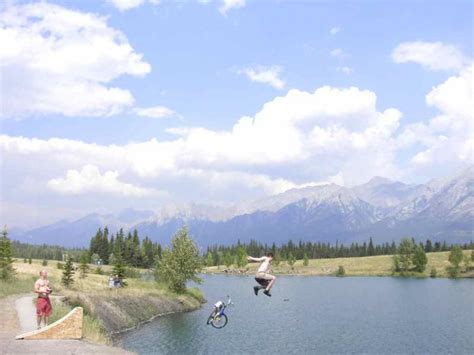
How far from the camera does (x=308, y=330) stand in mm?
69312

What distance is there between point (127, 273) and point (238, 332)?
5166 cm

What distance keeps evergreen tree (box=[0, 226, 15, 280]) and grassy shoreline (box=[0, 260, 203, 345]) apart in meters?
1.33

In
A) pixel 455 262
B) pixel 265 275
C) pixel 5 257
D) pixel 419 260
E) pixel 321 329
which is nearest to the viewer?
pixel 265 275

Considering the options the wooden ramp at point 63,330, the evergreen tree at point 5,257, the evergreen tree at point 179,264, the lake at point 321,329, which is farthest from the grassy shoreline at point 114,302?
the wooden ramp at point 63,330

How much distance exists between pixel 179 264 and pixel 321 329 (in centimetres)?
3225

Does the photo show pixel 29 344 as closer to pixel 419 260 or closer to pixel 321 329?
pixel 321 329

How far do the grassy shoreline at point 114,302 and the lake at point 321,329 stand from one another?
8.05 feet

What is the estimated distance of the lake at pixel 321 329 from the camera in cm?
5706

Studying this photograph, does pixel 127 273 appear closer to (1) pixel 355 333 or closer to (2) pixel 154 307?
(2) pixel 154 307

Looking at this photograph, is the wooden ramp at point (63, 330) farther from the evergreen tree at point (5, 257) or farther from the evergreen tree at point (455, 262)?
the evergreen tree at point (455, 262)

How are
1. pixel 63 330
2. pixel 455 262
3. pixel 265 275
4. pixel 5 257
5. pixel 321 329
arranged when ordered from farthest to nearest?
pixel 455 262 < pixel 321 329 < pixel 5 257 < pixel 63 330 < pixel 265 275

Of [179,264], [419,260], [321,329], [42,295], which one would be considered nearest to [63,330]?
[42,295]

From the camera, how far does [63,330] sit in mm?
31609

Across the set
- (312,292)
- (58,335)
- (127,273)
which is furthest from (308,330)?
(312,292)
